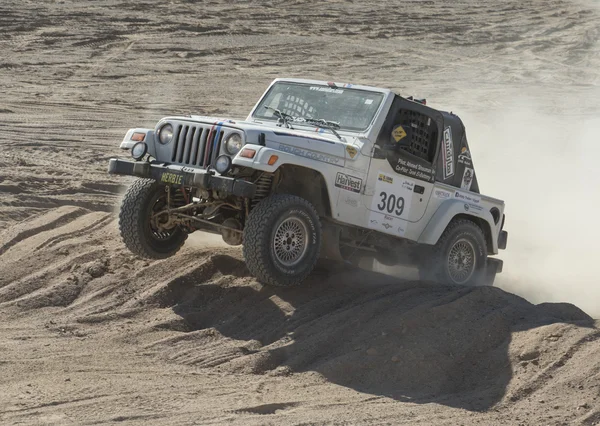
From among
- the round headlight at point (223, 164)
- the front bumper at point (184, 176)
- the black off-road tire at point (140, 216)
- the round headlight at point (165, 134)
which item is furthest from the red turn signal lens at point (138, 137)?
the round headlight at point (223, 164)

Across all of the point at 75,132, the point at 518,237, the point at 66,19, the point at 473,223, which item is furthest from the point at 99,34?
the point at 473,223

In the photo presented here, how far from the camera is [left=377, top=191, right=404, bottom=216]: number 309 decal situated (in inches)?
375

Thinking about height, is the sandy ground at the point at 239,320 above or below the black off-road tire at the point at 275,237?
below

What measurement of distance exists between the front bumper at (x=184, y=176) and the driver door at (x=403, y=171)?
155cm

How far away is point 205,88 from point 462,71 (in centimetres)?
847

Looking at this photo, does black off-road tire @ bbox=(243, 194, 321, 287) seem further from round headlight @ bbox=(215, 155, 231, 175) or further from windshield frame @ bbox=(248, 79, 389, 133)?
windshield frame @ bbox=(248, 79, 389, 133)

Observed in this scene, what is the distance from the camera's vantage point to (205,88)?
25.0m

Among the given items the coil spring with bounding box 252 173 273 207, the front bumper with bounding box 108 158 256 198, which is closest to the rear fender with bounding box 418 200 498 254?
the coil spring with bounding box 252 173 273 207

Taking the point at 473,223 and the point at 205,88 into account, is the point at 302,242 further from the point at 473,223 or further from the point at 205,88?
the point at 205,88

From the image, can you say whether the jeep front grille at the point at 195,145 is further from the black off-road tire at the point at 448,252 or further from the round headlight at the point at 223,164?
the black off-road tire at the point at 448,252

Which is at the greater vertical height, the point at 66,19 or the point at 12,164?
the point at 66,19

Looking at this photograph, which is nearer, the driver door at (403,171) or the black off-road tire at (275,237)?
the black off-road tire at (275,237)

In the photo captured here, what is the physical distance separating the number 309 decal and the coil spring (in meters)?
1.20

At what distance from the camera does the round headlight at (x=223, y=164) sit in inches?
327
